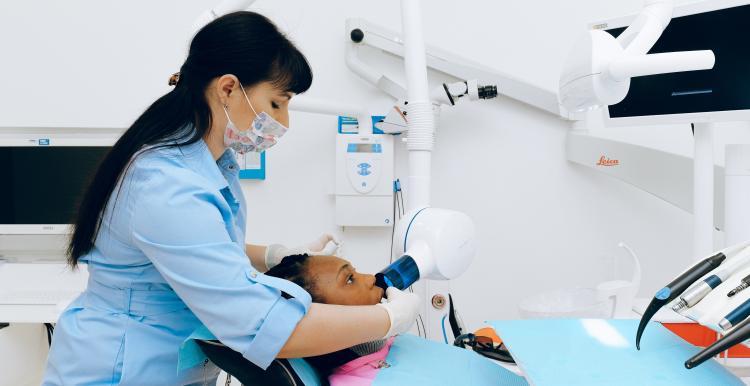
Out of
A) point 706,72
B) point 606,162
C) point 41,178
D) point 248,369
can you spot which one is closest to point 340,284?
point 248,369

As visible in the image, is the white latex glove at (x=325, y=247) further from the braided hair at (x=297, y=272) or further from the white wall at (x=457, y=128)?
the white wall at (x=457, y=128)

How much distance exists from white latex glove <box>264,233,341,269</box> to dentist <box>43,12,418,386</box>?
292mm

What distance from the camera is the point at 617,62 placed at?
76cm

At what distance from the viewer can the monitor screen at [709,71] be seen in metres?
1.11

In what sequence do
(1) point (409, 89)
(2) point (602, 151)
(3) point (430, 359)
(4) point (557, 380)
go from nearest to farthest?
(4) point (557, 380), (3) point (430, 359), (1) point (409, 89), (2) point (602, 151)

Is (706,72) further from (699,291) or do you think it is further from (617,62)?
(699,291)

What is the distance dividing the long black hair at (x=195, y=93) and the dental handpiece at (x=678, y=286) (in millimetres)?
761

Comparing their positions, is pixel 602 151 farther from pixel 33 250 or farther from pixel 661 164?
pixel 33 250

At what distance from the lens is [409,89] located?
1.29 meters

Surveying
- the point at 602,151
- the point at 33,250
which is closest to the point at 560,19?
the point at 602,151

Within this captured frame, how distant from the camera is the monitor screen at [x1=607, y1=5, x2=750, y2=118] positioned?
1114mm

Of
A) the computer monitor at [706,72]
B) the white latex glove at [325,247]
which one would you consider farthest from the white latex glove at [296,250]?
the computer monitor at [706,72]

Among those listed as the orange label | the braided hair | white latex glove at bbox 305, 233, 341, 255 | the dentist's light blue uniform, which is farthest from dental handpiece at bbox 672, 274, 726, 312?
the orange label

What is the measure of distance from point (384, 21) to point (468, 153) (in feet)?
2.02
